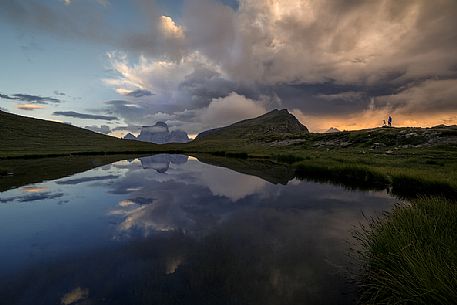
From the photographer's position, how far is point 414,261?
24.3ft

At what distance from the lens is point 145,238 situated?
621 inches

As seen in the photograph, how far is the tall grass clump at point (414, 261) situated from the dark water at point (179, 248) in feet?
4.33

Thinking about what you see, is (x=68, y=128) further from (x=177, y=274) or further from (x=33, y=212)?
(x=177, y=274)

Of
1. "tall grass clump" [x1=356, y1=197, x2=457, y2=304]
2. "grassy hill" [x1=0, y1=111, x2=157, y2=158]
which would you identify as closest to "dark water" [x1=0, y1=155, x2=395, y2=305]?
"tall grass clump" [x1=356, y1=197, x2=457, y2=304]

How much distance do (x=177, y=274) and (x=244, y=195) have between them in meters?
18.2

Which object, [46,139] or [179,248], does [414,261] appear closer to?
[179,248]

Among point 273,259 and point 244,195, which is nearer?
point 273,259

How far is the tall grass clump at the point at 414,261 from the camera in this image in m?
6.53

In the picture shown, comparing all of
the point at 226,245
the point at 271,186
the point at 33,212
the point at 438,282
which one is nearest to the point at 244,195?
the point at 271,186

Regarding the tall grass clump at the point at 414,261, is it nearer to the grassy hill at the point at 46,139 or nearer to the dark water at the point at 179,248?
the dark water at the point at 179,248

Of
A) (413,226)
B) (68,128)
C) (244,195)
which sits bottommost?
(244,195)

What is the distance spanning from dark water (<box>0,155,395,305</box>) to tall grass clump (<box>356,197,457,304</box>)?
52.0 inches

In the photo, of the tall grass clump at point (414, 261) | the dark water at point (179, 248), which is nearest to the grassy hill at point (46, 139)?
the dark water at point (179, 248)

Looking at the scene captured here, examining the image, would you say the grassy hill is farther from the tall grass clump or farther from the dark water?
the tall grass clump
